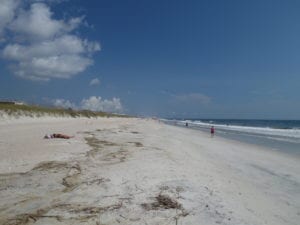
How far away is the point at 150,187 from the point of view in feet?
22.1

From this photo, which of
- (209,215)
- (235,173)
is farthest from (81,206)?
(235,173)

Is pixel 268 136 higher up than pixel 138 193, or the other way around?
pixel 268 136

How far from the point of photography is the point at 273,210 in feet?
18.5

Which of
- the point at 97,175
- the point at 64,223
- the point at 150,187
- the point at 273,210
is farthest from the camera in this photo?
the point at 97,175

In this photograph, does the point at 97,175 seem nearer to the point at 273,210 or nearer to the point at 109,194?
the point at 109,194

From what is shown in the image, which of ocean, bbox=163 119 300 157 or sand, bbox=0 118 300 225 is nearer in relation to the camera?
sand, bbox=0 118 300 225

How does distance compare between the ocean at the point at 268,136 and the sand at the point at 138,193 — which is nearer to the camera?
the sand at the point at 138,193

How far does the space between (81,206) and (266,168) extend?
8300mm

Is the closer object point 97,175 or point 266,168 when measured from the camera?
point 97,175

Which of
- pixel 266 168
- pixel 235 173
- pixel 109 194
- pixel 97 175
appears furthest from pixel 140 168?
pixel 266 168

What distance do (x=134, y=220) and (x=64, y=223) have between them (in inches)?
48.3

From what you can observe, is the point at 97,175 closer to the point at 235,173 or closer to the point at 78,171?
the point at 78,171

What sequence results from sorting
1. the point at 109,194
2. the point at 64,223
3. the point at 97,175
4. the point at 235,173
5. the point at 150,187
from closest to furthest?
the point at 64,223
the point at 109,194
the point at 150,187
the point at 97,175
the point at 235,173

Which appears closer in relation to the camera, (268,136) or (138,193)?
(138,193)
